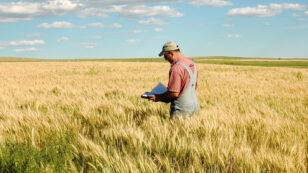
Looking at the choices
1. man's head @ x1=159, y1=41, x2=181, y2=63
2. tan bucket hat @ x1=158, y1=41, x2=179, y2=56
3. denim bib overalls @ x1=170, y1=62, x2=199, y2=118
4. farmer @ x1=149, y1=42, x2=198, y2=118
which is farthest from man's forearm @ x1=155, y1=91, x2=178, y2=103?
tan bucket hat @ x1=158, y1=41, x2=179, y2=56

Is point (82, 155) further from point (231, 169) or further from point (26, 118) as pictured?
point (26, 118)

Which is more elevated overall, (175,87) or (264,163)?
(175,87)

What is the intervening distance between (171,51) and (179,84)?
51 cm

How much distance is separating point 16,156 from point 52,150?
347 mm

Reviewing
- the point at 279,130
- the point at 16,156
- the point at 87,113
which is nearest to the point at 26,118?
the point at 87,113

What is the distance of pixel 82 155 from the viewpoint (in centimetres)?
283

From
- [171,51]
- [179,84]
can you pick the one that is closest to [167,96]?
[179,84]

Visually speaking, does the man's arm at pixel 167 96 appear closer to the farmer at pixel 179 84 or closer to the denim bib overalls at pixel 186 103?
the farmer at pixel 179 84

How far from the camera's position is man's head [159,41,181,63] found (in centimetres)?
393

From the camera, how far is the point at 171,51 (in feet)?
13.0

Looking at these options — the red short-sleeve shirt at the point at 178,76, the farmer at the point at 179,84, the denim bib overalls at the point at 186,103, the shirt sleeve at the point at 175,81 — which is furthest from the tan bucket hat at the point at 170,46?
the denim bib overalls at the point at 186,103

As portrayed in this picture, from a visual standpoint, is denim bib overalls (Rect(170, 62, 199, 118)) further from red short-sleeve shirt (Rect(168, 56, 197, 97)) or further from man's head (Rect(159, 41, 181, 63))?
man's head (Rect(159, 41, 181, 63))

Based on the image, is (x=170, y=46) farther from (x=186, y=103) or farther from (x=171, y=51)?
(x=186, y=103)

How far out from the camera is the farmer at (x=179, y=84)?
12.7 ft
